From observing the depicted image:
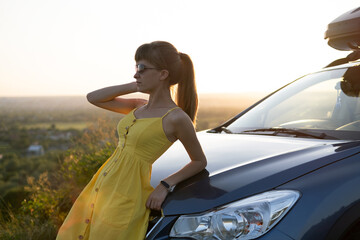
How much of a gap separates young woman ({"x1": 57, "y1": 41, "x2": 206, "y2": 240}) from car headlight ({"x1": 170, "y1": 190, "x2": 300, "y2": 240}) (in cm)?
26

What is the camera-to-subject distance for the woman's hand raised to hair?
2000 millimetres

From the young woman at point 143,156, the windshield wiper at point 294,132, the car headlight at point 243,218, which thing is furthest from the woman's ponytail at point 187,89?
the car headlight at point 243,218

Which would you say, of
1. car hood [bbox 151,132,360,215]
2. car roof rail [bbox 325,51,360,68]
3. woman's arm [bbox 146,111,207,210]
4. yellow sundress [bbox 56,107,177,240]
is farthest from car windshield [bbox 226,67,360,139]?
yellow sundress [bbox 56,107,177,240]

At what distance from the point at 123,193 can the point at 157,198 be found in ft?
0.62

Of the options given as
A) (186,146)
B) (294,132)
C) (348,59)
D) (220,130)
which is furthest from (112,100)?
(348,59)

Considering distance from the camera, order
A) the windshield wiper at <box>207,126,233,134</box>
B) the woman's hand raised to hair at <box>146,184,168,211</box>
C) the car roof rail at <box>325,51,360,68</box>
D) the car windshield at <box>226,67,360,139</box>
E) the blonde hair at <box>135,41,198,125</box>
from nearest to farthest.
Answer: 1. the woman's hand raised to hair at <box>146,184,168,211</box>
2. the blonde hair at <box>135,41,198,125</box>
3. the car windshield at <box>226,67,360,139</box>
4. the windshield wiper at <box>207,126,233,134</box>
5. the car roof rail at <box>325,51,360,68</box>

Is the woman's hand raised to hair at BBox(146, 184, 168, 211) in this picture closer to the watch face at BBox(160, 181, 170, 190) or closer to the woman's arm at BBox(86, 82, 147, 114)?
the watch face at BBox(160, 181, 170, 190)

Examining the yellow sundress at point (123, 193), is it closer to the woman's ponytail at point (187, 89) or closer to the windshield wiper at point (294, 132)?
the woman's ponytail at point (187, 89)

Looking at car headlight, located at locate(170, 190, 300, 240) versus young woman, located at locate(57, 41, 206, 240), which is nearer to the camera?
car headlight, located at locate(170, 190, 300, 240)

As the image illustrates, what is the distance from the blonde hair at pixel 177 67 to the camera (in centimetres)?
228

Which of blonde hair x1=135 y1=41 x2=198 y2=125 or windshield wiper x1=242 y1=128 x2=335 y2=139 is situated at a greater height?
blonde hair x1=135 y1=41 x2=198 y2=125

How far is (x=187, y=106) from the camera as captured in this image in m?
2.45

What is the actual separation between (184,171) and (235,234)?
484 millimetres

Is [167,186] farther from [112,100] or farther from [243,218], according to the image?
[112,100]
